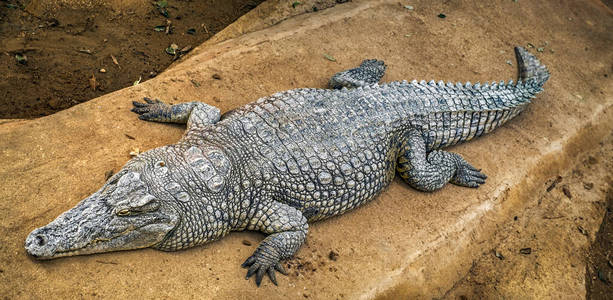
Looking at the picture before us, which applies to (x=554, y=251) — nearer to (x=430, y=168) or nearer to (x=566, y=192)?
(x=566, y=192)

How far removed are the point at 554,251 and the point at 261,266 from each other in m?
3.25

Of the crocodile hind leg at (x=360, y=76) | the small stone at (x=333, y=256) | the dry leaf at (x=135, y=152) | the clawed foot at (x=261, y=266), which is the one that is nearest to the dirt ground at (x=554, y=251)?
the small stone at (x=333, y=256)

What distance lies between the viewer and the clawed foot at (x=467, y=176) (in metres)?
4.66

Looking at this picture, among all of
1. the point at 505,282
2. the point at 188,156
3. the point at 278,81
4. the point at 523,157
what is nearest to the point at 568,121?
the point at 523,157

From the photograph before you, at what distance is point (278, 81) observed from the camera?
17.4 ft

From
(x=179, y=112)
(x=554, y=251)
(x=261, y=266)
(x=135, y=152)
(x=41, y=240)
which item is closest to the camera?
(x=41, y=240)

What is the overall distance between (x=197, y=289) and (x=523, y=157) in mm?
4014

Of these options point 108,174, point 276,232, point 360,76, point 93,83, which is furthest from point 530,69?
point 93,83

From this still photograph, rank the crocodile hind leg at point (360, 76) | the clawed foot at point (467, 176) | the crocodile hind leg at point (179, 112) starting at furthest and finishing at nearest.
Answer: the crocodile hind leg at point (360, 76) → the clawed foot at point (467, 176) → the crocodile hind leg at point (179, 112)

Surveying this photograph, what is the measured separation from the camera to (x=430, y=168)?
451cm

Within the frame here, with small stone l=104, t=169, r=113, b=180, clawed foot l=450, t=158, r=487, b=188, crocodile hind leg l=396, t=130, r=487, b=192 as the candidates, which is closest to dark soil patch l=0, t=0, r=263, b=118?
small stone l=104, t=169, r=113, b=180

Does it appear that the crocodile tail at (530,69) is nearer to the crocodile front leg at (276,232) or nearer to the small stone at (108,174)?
the crocodile front leg at (276,232)

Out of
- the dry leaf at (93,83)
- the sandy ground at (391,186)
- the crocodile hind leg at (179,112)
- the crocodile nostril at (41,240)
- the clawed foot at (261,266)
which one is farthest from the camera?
the dry leaf at (93,83)

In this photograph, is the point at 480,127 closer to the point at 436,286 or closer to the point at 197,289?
the point at 436,286
